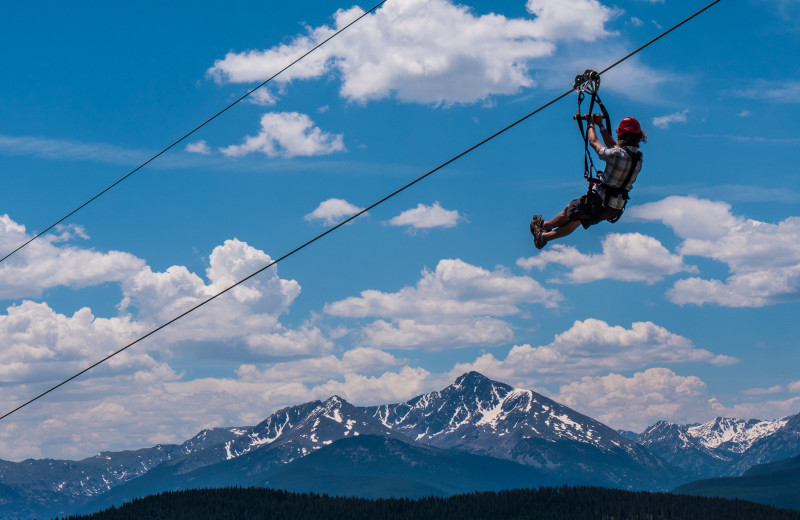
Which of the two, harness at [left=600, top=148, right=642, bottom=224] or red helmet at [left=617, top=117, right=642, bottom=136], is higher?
red helmet at [left=617, top=117, right=642, bottom=136]

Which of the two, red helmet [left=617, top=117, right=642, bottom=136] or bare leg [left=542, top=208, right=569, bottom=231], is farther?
bare leg [left=542, top=208, right=569, bottom=231]

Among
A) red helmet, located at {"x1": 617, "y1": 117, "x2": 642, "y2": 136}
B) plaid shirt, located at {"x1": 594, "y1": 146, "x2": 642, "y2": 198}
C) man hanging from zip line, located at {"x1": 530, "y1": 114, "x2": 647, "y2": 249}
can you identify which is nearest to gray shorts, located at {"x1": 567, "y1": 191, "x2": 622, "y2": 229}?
man hanging from zip line, located at {"x1": 530, "y1": 114, "x2": 647, "y2": 249}

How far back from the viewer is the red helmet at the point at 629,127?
19.8 metres

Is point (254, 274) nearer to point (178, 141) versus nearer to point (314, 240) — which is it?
point (314, 240)

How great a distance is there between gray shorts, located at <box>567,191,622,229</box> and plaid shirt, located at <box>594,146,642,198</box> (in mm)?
517

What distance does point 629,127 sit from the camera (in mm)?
19828

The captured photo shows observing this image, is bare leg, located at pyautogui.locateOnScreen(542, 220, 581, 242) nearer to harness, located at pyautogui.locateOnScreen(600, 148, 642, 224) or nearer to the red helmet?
harness, located at pyautogui.locateOnScreen(600, 148, 642, 224)

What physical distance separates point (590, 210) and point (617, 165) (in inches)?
55.5

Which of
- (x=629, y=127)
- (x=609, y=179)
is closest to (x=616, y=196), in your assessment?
(x=609, y=179)

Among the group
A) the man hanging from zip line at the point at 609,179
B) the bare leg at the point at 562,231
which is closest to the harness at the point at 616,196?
the man hanging from zip line at the point at 609,179

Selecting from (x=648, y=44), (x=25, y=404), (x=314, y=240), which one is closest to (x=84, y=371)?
(x=25, y=404)

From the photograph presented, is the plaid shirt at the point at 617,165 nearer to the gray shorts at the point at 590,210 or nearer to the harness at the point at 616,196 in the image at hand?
the harness at the point at 616,196

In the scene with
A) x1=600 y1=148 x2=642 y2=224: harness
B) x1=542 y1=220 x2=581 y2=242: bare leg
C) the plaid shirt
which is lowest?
x1=542 y1=220 x2=581 y2=242: bare leg

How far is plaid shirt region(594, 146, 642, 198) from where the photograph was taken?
19578mm
